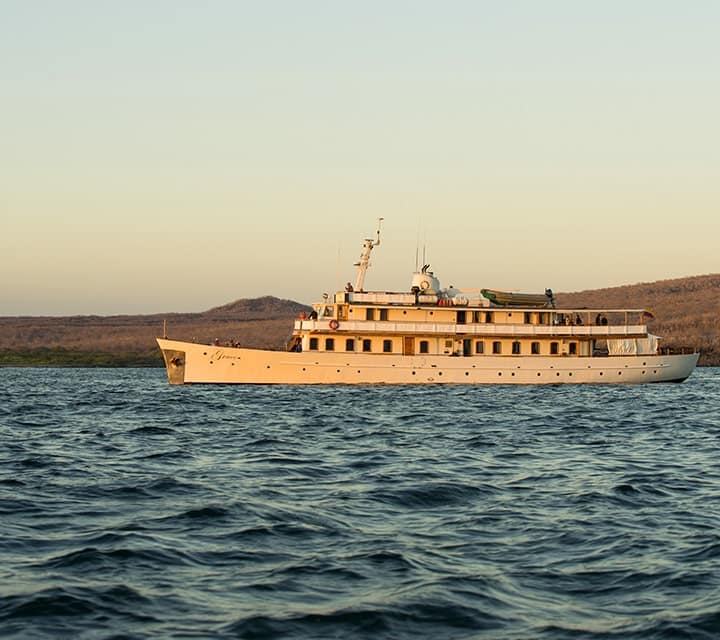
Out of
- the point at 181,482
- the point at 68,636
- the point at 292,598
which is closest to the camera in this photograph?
the point at 68,636

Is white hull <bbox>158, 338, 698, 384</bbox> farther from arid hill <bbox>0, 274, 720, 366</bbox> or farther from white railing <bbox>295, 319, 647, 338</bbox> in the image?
arid hill <bbox>0, 274, 720, 366</bbox>

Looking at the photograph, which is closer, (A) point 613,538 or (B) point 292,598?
(B) point 292,598

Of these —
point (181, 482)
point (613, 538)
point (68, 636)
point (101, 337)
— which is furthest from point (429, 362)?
point (101, 337)

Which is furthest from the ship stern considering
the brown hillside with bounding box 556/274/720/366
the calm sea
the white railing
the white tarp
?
the brown hillside with bounding box 556/274/720/366

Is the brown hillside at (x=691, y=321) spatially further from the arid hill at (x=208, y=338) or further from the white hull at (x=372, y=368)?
the white hull at (x=372, y=368)

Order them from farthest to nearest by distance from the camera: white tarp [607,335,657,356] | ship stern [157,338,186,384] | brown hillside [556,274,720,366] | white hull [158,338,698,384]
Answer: brown hillside [556,274,720,366] → white tarp [607,335,657,356] → ship stern [157,338,186,384] → white hull [158,338,698,384]

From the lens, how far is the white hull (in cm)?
6738

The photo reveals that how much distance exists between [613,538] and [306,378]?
5212cm

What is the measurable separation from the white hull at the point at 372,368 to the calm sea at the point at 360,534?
111 feet

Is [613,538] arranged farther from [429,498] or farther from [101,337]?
[101,337]

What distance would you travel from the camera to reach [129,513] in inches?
693

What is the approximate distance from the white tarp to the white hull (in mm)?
490

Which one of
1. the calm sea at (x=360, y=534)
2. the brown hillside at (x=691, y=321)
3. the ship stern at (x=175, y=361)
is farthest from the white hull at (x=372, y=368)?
the brown hillside at (x=691, y=321)

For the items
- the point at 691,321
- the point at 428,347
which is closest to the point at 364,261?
the point at 428,347
